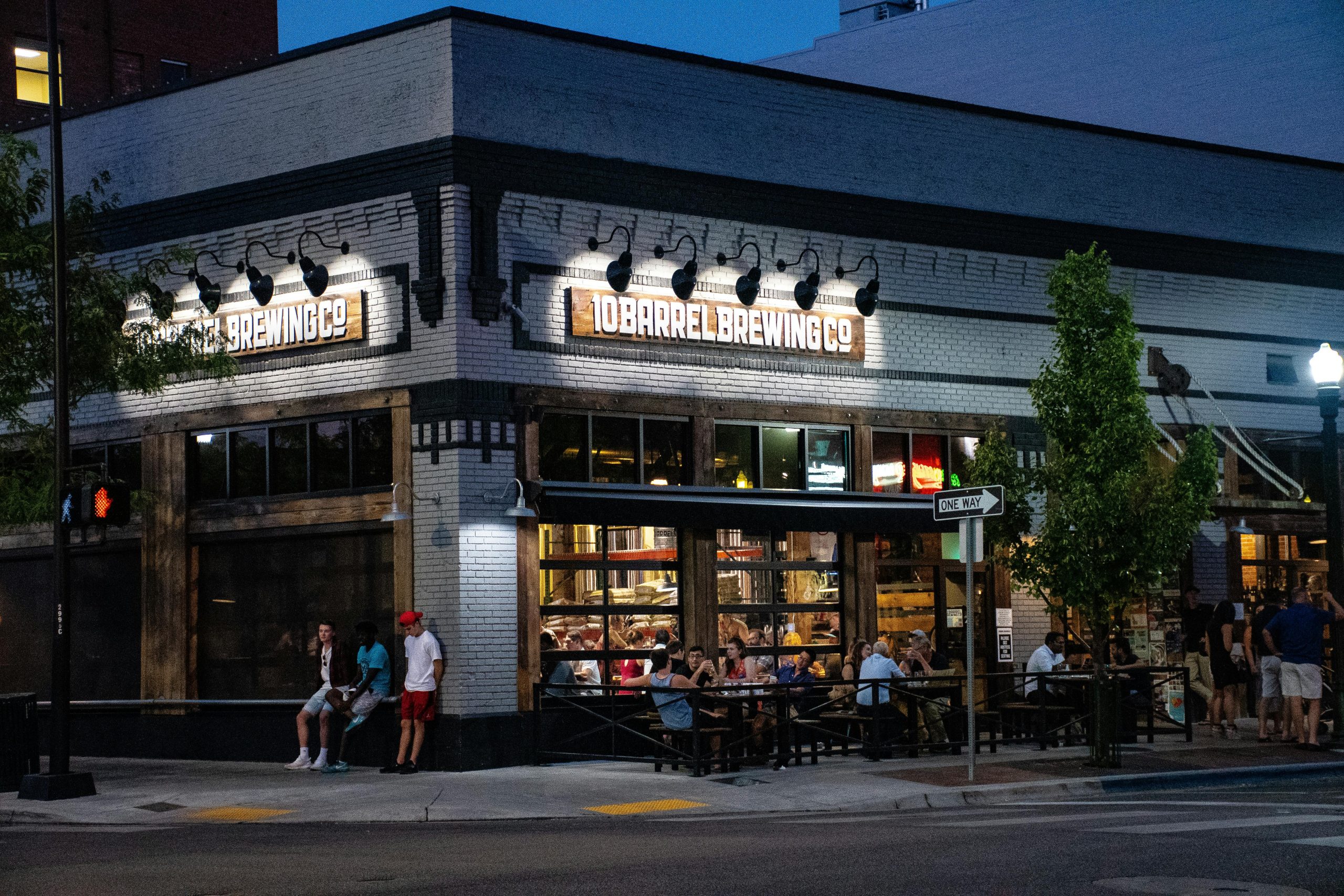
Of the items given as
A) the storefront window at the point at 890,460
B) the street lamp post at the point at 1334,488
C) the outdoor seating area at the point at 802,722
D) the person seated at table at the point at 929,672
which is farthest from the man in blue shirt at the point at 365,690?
the street lamp post at the point at 1334,488

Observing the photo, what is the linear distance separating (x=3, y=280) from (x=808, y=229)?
9.74 meters

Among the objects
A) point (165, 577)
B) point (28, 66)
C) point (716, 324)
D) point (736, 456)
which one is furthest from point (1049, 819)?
point (28, 66)

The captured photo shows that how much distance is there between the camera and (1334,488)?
19453mm

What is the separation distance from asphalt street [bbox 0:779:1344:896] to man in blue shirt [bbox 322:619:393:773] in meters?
4.23

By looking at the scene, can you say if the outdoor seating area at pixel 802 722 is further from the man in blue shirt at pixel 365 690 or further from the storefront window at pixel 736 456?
the storefront window at pixel 736 456

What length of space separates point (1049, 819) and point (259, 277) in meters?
11.7

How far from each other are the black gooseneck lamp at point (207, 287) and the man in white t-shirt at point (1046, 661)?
10896mm

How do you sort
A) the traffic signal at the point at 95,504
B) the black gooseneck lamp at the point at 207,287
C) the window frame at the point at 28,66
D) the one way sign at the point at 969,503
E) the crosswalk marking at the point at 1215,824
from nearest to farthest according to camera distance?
the crosswalk marking at the point at 1215,824 → the traffic signal at the point at 95,504 → the one way sign at the point at 969,503 → the black gooseneck lamp at the point at 207,287 → the window frame at the point at 28,66

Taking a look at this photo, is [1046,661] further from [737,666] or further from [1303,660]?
[737,666]

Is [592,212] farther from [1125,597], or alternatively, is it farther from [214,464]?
[1125,597]

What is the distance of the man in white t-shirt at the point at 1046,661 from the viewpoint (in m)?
19.3

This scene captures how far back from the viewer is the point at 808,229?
2061cm

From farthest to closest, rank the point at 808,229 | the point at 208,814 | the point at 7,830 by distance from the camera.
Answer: the point at 808,229, the point at 208,814, the point at 7,830

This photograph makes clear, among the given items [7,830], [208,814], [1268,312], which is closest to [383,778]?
[208,814]
